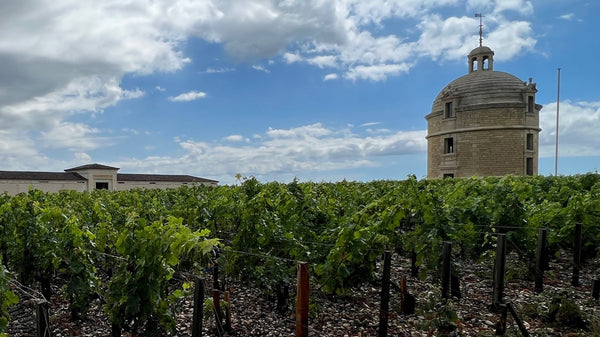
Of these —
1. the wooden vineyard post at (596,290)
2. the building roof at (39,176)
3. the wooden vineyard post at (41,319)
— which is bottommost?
the wooden vineyard post at (596,290)

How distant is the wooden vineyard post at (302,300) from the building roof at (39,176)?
140ft

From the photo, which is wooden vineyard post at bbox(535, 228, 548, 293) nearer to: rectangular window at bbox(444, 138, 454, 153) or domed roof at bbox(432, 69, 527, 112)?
domed roof at bbox(432, 69, 527, 112)

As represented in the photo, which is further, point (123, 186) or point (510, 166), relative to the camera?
point (123, 186)

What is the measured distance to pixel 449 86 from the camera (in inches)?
1447

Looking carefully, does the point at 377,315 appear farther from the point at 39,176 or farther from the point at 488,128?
the point at 39,176

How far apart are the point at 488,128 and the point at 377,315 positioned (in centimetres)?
3078

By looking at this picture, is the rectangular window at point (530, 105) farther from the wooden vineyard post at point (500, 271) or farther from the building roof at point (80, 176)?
the wooden vineyard post at point (500, 271)

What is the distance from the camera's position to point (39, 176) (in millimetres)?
38500

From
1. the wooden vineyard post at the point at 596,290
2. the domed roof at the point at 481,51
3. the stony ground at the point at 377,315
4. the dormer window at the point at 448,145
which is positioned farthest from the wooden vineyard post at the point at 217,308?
the domed roof at the point at 481,51

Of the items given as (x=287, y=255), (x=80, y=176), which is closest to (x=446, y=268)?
(x=287, y=255)

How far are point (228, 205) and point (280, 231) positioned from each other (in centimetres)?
181

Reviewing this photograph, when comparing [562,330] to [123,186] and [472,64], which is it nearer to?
[472,64]

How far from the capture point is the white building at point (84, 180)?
36.7 meters

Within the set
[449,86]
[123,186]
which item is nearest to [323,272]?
[449,86]
